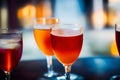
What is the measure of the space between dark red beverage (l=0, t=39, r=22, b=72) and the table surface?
10cm

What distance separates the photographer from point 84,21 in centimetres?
267

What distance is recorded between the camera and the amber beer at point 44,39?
74 centimetres

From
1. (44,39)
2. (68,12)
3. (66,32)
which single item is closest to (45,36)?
(44,39)

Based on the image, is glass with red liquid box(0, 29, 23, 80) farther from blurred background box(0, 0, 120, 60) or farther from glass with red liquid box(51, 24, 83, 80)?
blurred background box(0, 0, 120, 60)

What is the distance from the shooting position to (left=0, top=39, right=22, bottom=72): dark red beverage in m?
0.59

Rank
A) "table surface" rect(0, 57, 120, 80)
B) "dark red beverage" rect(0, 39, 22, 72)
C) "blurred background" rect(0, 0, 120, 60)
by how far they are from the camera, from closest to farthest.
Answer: "dark red beverage" rect(0, 39, 22, 72) → "table surface" rect(0, 57, 120, 80) → "blurred background" rect(0, 0, 120, 60)

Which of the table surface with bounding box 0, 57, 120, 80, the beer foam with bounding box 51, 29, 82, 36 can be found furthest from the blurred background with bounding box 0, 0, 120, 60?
the beer foam with bounding box 51, 29, 82, 36

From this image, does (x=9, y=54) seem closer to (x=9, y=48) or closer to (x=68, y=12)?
(x=9, y=48)

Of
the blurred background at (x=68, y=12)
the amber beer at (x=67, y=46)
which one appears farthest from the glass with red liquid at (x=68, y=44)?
the blurred background at (x=68, y=12)

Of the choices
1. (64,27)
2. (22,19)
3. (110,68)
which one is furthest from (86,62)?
(22,19)

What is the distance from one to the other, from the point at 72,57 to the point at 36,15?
2051mm

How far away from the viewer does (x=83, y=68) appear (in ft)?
2.53

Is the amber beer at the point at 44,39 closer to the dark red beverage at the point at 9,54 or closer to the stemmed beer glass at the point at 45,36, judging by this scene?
the stemmed beer glass at the point at 45,36

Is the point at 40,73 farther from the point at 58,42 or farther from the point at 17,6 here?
the point at 17,6
